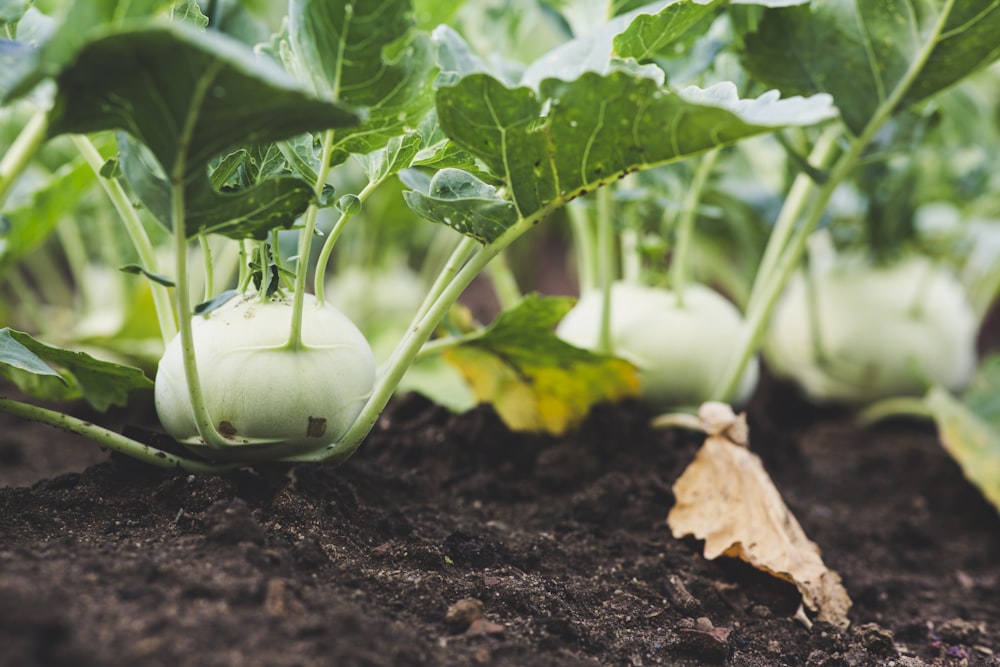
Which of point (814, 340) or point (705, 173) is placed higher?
point (705, 173)

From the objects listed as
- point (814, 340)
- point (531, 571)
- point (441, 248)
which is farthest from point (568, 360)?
point (441, 248)

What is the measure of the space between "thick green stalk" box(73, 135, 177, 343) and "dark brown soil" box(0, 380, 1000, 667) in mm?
175

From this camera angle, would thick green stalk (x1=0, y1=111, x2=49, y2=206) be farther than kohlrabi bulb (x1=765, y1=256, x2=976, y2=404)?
No

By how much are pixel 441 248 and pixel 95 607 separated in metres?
2.15

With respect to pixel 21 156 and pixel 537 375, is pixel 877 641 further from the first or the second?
pixel 21 156

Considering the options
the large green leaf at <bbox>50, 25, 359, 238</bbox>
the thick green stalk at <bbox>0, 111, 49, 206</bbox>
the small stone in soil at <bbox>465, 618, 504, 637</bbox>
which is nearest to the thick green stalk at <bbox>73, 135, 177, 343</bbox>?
the thick green stalk at <bbox>0, 111, 49, 206</bbox>

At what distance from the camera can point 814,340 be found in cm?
201

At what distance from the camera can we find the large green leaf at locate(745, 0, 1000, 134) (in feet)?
4.00

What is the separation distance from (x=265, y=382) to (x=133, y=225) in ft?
0.89

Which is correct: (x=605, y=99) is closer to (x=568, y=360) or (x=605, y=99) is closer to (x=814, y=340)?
(x=568, y=360)

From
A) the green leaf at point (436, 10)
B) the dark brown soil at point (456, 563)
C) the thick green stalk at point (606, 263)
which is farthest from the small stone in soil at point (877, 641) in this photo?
the green leaf at point (436, 10)

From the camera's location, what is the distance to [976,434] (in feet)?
5.18

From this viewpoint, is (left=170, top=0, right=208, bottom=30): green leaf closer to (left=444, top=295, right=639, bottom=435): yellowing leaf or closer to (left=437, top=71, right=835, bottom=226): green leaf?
(left=437, top=71, right=835, bottom=226): green leaf

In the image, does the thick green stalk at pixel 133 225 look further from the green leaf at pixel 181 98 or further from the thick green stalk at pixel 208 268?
the green leaf at pixel 181 98
